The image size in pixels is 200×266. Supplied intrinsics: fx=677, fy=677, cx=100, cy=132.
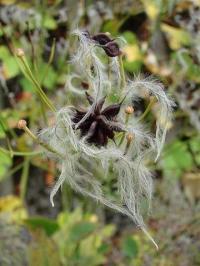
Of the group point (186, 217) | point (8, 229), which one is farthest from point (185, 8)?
point (8, 229)

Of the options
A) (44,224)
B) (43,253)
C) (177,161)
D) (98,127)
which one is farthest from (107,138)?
(177,161)

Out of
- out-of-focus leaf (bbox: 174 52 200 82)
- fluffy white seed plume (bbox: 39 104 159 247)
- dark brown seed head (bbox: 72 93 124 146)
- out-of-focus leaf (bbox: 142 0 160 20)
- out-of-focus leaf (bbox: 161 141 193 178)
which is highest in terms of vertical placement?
dark brown seed head (bbox: 72 93 124 146)

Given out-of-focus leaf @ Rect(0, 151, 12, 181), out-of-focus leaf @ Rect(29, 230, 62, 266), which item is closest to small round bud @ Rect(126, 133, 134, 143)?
out-of-focus leaf @ Rect(29, 230, 62, 266)

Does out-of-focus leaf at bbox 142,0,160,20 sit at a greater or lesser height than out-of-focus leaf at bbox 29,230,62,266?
greater

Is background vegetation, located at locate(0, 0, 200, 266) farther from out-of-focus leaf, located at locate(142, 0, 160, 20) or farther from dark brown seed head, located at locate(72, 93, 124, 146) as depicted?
dark brown seed head, located at locate(72, 93, 124, 146)

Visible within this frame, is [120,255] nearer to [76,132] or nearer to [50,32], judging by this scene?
[50,32]

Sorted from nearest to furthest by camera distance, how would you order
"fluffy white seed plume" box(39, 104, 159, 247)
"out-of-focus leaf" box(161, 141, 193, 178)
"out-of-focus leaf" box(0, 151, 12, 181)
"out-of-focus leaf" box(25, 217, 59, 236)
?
1. "fluffy white seed plume" box(39, 104, 159, 247)
2. "out-of-focus leaf" box(25, 217, 59, 236)
3. "out-of-focus leaf" box(0, 151, 12, 181)
4. "out-of-focus leaf" box(161, 141, 193, 178)

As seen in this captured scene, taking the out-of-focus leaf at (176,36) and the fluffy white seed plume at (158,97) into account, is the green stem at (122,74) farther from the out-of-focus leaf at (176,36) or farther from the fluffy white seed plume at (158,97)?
the out-of-focus leaf at (176,36)
